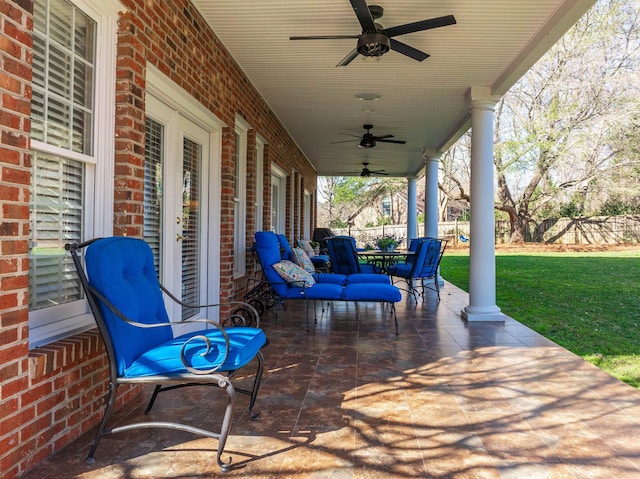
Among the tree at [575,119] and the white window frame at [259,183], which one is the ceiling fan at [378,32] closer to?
the white window frame at [259,183]

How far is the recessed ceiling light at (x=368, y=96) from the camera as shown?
5861 millimetres

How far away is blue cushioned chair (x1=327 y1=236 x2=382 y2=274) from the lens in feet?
20.2

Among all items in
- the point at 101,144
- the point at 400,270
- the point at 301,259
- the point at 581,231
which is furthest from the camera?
the point at 581,231

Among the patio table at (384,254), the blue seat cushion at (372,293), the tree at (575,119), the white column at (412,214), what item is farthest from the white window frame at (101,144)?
the tree at (575,119)

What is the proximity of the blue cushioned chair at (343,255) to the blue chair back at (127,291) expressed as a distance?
374cm

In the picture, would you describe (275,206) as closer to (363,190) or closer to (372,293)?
(372,293)

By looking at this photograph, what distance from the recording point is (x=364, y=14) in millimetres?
3330

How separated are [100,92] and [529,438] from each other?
297cm

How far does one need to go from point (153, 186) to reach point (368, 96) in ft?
11.2

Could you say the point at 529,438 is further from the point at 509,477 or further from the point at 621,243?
the point at 621,243

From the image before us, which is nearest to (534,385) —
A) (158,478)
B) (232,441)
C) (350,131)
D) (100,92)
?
(232,441)

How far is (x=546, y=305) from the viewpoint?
21.8ft

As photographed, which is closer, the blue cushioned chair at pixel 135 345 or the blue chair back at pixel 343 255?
the blue cushioned chair at pixel 135 345

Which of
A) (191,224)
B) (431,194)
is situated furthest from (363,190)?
(191,224)
